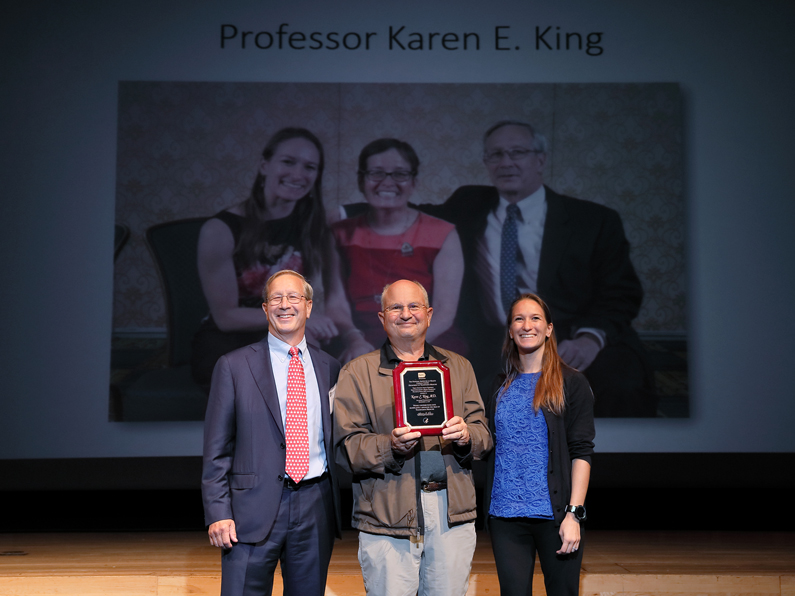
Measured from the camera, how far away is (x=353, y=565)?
11.1 feet

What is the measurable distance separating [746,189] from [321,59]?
3.01m

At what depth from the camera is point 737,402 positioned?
4.64 m

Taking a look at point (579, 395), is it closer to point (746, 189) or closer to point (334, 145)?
point (334, 145)

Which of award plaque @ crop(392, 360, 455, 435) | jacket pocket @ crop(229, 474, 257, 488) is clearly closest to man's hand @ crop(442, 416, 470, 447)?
award plaque @ crop(392, 360, 455, 435)

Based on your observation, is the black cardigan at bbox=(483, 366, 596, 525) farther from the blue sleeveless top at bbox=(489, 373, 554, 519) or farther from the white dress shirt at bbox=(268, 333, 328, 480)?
the white dress shirt at bbox=(268, 333, 328, 480)

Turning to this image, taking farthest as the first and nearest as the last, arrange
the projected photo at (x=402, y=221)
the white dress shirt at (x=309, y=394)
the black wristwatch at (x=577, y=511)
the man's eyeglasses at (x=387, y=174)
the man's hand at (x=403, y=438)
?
the man's eyeglasses at (x=387, y=174) < the projected photo at (x=402, y=221) < the white dress shirt at (x=309, y=394) < the black wristwatch at (x=577, y=511) < the man's hand at (x=403, y=438)

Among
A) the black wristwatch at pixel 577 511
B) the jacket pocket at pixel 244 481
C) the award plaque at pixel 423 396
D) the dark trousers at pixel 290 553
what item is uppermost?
the award plaque at pixel 423 396

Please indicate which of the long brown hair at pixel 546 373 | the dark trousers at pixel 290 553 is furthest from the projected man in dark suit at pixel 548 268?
the dark trousers at pixel 290 553

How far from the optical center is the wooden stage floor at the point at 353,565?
3.15 m

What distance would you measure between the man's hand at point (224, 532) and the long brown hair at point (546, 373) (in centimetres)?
97

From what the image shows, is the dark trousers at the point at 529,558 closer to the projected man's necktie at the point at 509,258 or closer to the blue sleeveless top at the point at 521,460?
the blue sleeveless top at the point at 521,460

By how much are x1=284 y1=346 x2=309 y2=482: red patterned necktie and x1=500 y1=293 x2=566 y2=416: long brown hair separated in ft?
2.18

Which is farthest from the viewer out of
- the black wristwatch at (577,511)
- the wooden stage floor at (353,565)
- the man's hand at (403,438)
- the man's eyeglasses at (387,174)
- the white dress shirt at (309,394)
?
the man's eyeglasses at (387,174)

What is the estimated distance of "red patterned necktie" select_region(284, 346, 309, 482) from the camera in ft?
7.25
